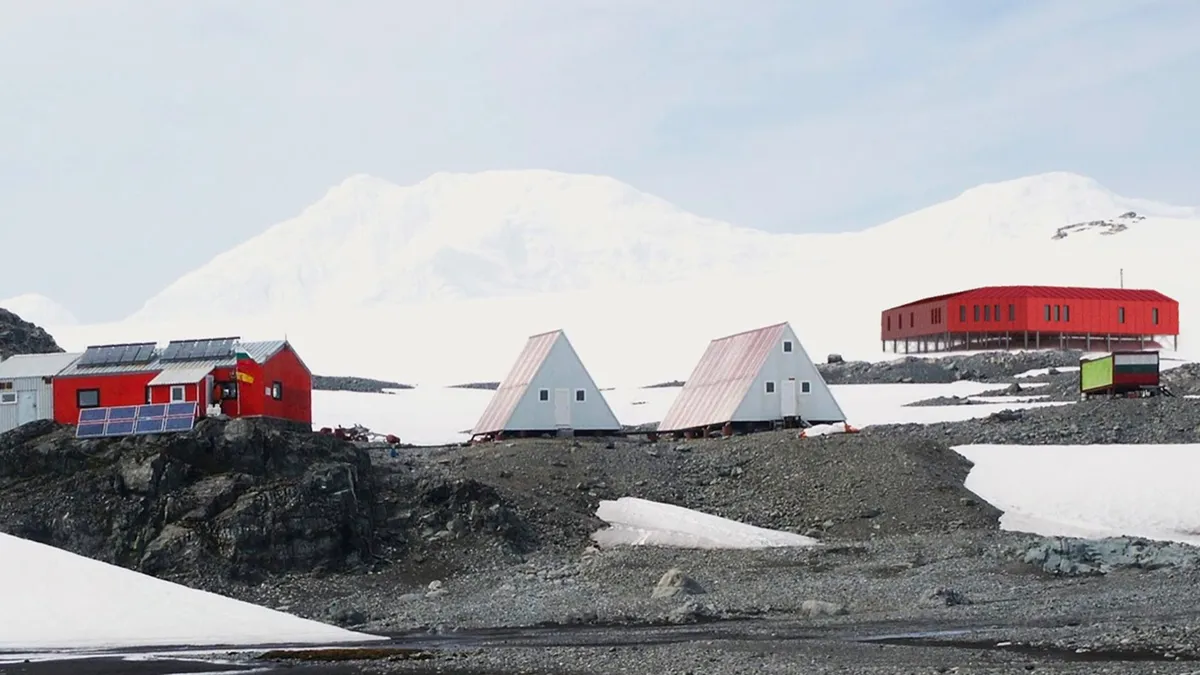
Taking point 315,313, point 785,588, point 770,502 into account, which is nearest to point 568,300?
point 315,313

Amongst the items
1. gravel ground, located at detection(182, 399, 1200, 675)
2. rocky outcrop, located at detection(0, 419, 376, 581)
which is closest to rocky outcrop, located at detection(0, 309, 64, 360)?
rocky outcrop, located at detection(0, 419, 376, 581)

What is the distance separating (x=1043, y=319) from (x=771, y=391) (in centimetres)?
4502

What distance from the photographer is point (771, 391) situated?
5847 cm

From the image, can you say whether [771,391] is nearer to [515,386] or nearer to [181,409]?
[515,386]

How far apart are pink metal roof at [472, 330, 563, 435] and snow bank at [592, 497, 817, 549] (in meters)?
13.0

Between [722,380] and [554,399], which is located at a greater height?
[722,380]

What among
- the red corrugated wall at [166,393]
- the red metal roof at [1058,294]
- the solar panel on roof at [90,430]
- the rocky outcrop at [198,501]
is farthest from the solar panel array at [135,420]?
the red metal roof at [1058,294]

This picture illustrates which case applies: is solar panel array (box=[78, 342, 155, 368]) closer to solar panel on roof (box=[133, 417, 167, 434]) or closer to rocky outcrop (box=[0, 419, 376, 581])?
solar panel on roof (box=[133, 417, 167, 434])

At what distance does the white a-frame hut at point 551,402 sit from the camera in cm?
5741

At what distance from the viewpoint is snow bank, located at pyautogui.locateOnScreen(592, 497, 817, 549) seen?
4206cm

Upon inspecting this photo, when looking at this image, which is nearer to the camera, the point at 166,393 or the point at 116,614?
the point at 116,614

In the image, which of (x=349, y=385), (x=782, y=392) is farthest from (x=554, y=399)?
(x=349, y=385)

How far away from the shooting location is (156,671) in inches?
1085

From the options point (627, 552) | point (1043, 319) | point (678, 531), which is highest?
point (1043, 319)
